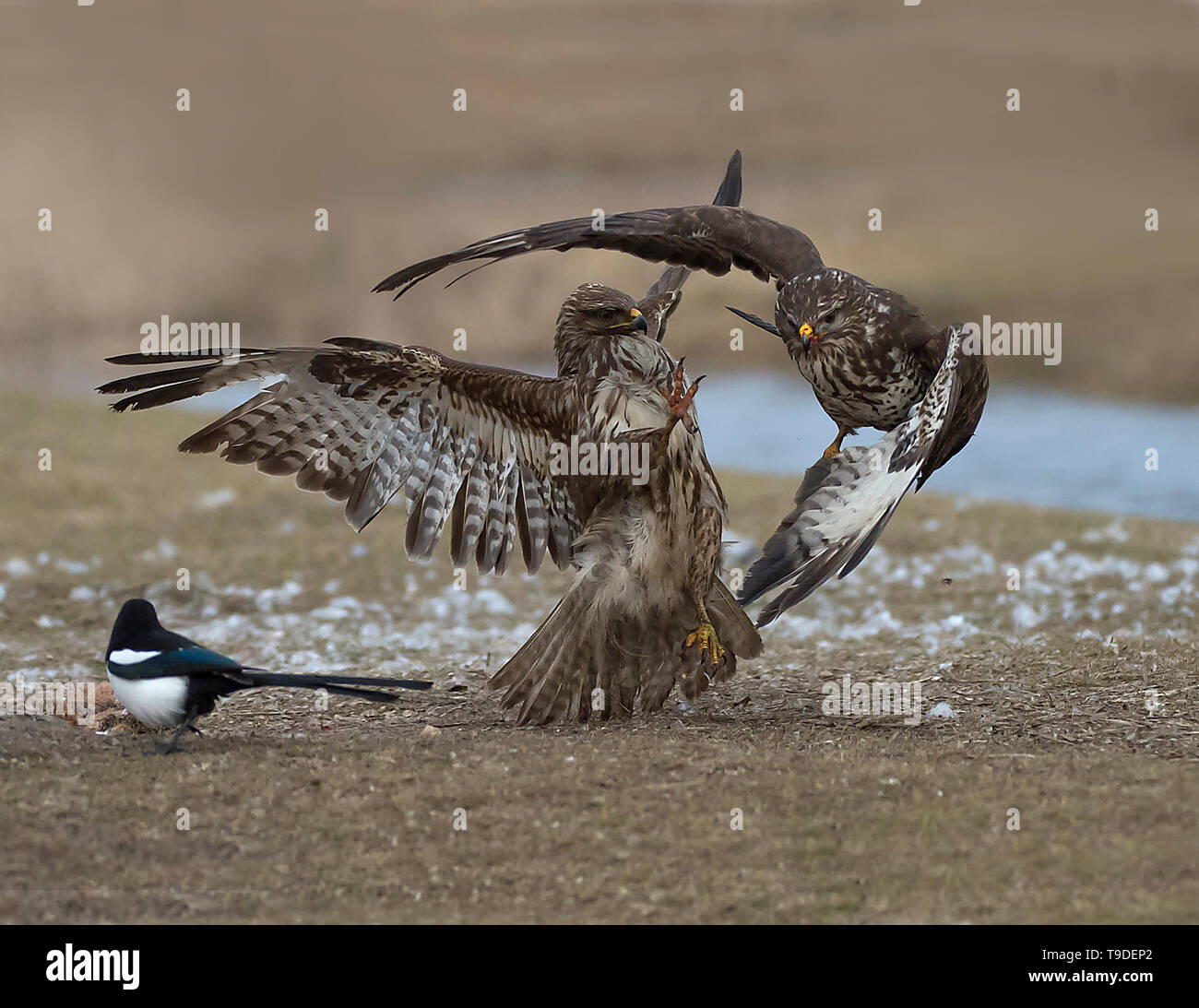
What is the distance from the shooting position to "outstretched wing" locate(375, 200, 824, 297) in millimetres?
5426

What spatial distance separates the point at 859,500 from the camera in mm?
4922

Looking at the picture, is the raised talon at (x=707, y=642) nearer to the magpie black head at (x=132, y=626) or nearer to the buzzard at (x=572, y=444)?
the buzzard at (x=572, y=444)

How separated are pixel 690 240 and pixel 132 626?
268cm

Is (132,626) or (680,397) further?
(680,397)

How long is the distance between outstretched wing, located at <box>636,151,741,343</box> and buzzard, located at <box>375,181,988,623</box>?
173mm

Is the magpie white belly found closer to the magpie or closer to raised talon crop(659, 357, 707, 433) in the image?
the magpie

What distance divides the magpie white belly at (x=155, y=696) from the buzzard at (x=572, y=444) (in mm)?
959

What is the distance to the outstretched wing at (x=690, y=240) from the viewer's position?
5426mm

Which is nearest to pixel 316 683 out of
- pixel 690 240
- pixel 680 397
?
pixel 680 397

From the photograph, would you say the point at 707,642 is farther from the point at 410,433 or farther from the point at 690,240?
the point at 690,240

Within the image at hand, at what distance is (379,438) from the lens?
5.69 m

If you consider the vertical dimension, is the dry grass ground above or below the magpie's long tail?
below

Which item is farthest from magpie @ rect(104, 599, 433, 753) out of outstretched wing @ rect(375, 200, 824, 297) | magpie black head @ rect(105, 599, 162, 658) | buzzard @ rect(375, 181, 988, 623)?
outstretched wing @ rect(375, 200, 824, 297)

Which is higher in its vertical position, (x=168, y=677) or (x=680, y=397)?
(x=680, y=397)
